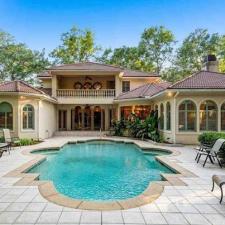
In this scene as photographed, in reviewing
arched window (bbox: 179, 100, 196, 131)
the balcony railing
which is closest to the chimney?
arched window (bbox: 179, 100, 196, 131)

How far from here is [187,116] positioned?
15.5m

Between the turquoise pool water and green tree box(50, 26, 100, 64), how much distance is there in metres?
25.7

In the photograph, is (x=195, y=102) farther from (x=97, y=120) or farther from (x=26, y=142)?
(x=97, y=120)

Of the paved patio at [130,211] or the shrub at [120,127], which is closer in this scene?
the paved patio at [130,211]

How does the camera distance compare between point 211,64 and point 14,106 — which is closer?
point 14,106

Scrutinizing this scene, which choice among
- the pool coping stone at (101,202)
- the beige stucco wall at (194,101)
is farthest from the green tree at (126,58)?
the pool coping stone at (101,202)

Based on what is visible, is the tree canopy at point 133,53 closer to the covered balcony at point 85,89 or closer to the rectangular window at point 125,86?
the covered balcony at point 85,89

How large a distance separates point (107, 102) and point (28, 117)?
27.6ft

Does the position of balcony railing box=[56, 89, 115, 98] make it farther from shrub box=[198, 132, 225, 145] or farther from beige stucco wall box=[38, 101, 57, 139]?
shrub box=[198, 132, 225, 145]

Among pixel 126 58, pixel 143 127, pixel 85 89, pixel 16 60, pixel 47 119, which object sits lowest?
pixel 143 127

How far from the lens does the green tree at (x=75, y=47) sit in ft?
123

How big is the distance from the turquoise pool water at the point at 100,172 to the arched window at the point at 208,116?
4315mm

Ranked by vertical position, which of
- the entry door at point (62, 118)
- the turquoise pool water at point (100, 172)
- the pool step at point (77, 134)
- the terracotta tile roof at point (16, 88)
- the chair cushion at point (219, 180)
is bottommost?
the turquoise pool water at point (100, 172)

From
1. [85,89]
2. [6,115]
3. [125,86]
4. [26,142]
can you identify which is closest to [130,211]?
[26,142]
